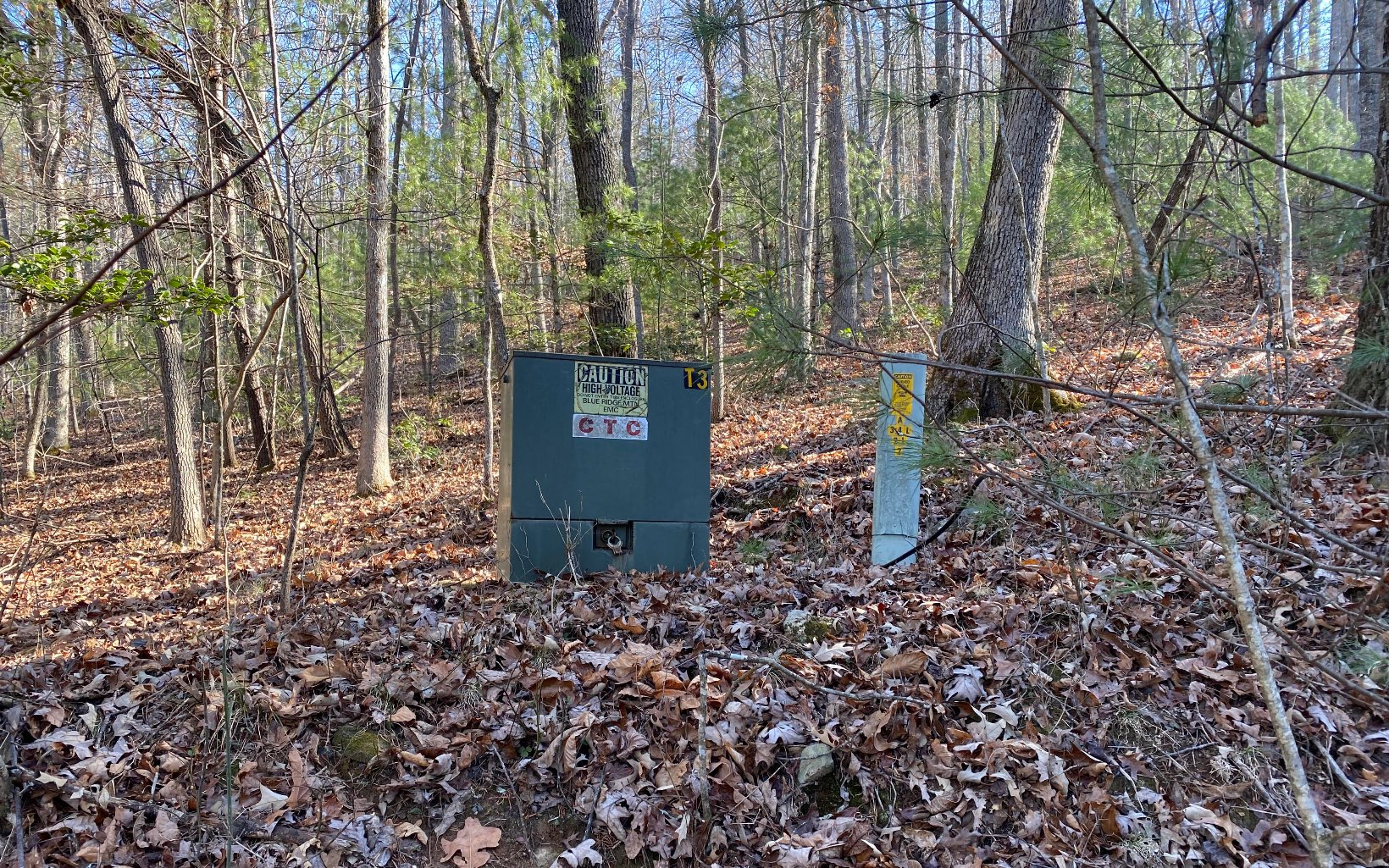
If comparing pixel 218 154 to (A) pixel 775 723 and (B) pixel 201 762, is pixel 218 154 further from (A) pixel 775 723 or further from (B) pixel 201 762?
(A) pixel 775 723

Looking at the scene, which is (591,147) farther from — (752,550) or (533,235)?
(752,550)

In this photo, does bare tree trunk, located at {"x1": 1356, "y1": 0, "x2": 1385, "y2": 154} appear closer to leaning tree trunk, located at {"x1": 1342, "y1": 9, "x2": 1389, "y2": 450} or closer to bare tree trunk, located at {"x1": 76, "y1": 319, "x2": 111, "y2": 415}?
leaning tree trunk, located at {"x1": 1342, "y1": 9, "x2": 1389, "y2": 450}

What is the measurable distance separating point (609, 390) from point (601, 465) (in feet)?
1.42

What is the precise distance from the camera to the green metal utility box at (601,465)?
4.52 metres

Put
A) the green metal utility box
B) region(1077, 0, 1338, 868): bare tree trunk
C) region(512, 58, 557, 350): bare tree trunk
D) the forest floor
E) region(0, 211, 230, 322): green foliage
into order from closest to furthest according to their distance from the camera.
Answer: region(1077, 0, 1338, 868): bare tree trunk < the forest floor < the green metal utility box < region(0, 211, 230, 322): green foliage < region(512, 58, 557, 350): bare tree trunk

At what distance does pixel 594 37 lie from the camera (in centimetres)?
936

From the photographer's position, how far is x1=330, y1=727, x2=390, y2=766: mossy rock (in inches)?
122

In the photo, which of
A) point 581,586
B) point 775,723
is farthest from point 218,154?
point 775,723

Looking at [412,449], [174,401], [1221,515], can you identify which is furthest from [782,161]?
[1221,515]

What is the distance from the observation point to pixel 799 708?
3.12 m

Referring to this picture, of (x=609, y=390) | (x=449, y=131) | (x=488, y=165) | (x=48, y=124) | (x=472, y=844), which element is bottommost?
(x=472, y=844)

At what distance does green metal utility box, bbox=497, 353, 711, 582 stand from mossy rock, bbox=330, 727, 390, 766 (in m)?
1.47

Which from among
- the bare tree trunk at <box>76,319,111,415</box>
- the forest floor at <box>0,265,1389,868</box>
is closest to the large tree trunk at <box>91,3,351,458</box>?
the forest floor at <box>0,265,1389,868</box>

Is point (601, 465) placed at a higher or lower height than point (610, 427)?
lower
